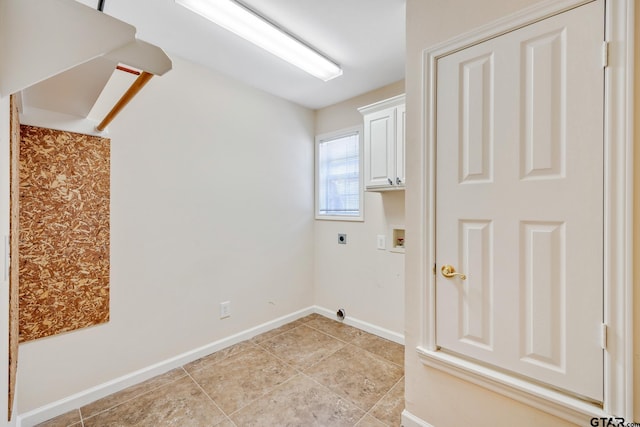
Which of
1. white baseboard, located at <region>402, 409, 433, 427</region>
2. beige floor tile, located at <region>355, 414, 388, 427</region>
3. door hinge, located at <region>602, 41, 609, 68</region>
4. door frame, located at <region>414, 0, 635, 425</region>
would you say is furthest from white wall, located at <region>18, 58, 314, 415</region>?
door hinge, located at <region>602, 41, 609, 68</region>

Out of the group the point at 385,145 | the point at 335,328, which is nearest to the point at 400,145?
the point at 385,145

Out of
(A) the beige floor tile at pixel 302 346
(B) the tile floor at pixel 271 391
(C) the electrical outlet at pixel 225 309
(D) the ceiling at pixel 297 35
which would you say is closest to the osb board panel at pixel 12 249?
(B) the tile floor at pixel 271 391

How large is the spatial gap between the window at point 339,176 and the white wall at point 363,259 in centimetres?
10

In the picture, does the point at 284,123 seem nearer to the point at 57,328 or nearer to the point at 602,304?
the point at 57,328

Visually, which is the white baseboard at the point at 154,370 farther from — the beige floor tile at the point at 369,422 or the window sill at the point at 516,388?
the window sill at the point at 516,388

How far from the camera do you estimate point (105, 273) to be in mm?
1780

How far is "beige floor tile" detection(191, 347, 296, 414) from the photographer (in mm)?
1781

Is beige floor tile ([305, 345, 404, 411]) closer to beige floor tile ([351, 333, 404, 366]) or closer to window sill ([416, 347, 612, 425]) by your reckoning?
beige floor tile ([351, 333, 404, 366])

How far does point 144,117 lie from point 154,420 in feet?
6.53

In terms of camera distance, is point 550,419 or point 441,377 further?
point 441,377

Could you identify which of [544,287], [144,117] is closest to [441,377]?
[544,287]

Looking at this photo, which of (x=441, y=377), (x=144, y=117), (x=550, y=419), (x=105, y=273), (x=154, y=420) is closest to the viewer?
(x=550, y=419)

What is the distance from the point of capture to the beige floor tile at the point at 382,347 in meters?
2.27

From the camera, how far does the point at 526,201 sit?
117cm
